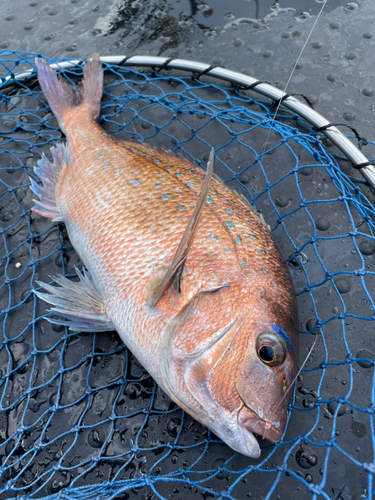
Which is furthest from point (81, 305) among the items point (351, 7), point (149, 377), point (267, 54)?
point (351, 7)

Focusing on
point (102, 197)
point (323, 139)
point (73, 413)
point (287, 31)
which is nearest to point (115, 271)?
point (102, 197)

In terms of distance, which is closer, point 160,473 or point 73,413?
point 160,473

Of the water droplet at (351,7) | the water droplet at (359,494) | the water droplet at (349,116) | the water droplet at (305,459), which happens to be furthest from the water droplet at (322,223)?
the water droplet at (351,7)

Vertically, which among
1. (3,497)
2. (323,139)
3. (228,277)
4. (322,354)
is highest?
(323,139)

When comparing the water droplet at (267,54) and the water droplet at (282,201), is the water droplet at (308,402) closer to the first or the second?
the water droplet at (282,201)

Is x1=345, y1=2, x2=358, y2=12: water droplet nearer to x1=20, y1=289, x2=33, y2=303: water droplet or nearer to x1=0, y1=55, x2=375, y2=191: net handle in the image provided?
x1=0, y1=55, x2=375, y2=191: net handle

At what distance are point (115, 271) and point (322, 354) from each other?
1.09 m

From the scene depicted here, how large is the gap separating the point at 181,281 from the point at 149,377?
0.59 metres

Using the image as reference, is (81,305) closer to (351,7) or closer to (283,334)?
(283,334)

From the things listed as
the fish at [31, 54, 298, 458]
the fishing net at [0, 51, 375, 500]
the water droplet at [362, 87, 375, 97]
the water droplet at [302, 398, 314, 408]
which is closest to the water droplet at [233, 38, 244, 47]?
the fishing net at [0, 51, 375, 500]

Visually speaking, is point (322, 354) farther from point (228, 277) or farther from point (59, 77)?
point (59, 77)

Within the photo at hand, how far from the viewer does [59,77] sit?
245 cm

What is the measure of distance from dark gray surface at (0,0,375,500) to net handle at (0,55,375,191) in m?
0.22

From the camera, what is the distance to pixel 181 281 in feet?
4.66
